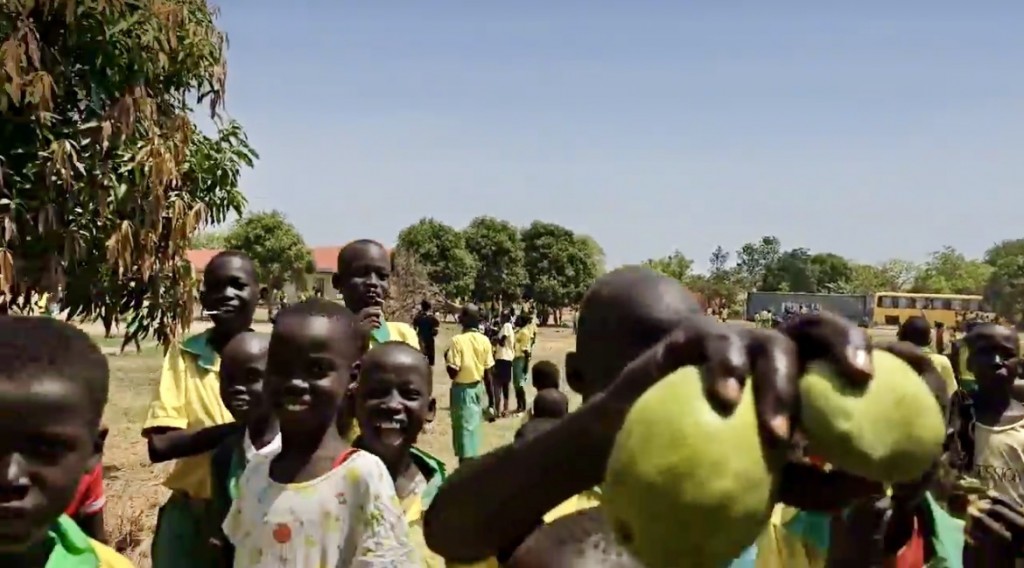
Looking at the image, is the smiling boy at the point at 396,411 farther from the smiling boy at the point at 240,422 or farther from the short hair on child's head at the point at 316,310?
the short hair on child's head at the point at 316,310

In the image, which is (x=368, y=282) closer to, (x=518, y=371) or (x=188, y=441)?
(x=188, y=441)

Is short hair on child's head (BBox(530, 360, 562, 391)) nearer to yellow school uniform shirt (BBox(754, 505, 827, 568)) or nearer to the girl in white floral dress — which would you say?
the girl in white floral dress

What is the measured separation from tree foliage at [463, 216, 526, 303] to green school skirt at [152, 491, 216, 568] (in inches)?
1615

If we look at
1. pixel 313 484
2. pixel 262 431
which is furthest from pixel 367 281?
pixel 313 484

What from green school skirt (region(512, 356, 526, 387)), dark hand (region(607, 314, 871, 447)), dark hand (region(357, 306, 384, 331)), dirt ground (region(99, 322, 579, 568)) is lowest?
dirt ground (region(99, 322, 579, 568))

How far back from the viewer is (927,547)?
7.73 feet

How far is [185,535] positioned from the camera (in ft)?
10.1

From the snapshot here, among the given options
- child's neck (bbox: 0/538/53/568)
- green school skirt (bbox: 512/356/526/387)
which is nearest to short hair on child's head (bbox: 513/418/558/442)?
child's neck (bbox: 0/538/53/568)

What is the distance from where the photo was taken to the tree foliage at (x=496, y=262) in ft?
145

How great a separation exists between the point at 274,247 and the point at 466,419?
3443 centimetres

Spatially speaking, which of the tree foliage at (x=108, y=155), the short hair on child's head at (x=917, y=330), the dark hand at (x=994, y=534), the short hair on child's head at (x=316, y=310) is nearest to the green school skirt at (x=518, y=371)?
the tree foliage at (x=108, y=155)

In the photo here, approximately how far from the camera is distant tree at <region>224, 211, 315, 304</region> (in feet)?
136

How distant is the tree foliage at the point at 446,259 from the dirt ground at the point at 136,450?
22.2 metres

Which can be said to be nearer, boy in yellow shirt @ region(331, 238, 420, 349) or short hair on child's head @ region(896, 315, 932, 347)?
boy in yellow shirt @ region(331, 238, 420, 349)
